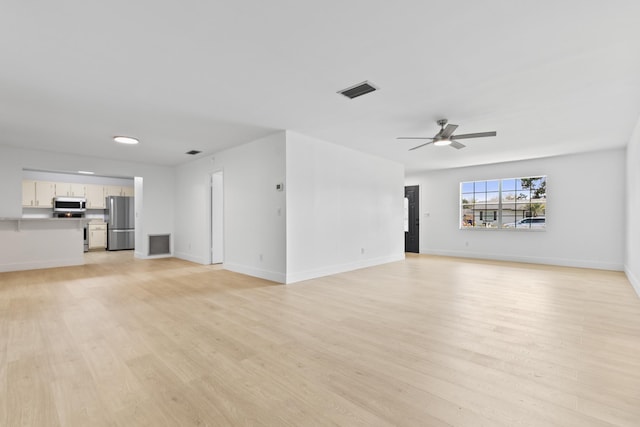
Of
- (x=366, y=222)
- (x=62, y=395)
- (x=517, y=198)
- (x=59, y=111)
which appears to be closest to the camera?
(x=62, y=395)

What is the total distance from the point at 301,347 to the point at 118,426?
1310mm

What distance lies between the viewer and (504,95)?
3402 millimetres

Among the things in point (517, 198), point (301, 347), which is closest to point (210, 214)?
point (301, 347)

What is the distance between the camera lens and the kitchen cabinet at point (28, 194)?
27.2 ft

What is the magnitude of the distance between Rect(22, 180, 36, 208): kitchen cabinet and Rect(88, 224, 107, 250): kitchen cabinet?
1610 millimetres

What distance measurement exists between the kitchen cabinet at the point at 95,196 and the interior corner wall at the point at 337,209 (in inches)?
325

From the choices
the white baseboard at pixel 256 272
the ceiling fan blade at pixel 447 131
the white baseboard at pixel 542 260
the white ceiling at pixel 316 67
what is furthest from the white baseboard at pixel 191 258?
the white baseboard at pixel 542 260

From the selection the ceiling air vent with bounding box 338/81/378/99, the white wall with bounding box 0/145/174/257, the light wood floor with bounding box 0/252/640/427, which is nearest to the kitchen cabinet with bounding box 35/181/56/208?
the white wall with bounding box 0/145/174/257

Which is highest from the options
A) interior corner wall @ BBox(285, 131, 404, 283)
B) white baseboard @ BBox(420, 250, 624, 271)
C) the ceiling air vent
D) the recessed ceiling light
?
the ceiling air vent

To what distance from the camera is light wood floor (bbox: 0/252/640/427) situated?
5.40ft

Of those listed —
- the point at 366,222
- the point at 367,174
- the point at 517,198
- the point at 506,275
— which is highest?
the point at 367,174

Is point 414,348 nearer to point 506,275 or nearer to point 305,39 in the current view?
point 305,39

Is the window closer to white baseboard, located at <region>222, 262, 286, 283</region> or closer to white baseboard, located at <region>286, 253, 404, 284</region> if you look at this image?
white baseboard, located at <region>286, 253, 404, 284</region>

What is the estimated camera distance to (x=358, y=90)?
3285mm
